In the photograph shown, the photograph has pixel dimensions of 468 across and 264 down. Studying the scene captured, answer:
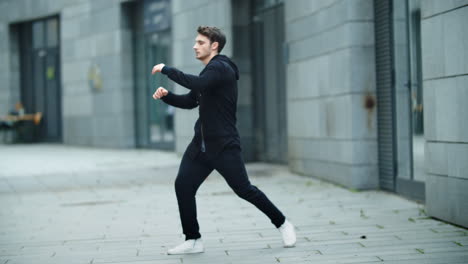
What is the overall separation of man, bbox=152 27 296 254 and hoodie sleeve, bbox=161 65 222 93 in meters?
0.01

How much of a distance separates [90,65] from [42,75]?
11.9 ft

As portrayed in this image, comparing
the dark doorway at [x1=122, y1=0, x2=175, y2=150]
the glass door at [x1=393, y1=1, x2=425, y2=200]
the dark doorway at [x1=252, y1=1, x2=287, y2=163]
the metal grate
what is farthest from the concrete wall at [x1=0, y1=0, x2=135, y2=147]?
the glass door at [x1=393, y1=1, x2=425, y2=200]

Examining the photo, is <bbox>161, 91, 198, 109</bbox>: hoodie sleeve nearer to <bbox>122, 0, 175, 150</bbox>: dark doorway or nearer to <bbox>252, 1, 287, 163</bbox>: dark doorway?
<bbox>252, 1, 287, 163</bbox>: dark doorway

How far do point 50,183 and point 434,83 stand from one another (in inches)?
259

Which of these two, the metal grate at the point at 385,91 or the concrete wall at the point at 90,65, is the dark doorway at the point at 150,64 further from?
the metal grate at the point at 385,91

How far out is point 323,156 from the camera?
33.1 feet

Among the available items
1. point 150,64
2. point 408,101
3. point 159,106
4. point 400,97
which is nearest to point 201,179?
point 408,101

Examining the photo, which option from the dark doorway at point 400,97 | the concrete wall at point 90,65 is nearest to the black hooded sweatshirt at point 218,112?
the dark doorway at point 400,97

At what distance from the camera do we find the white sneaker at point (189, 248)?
5363 millimetres

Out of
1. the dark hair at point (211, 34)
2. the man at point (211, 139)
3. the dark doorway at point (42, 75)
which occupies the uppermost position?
the dark doorway at point (42, 75)

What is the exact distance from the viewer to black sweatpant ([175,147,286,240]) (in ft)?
17.3

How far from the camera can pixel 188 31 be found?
14719 millimetres

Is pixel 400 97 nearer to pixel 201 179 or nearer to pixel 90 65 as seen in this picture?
pixel 201 179

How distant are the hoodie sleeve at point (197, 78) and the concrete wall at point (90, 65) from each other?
44.1 ft
